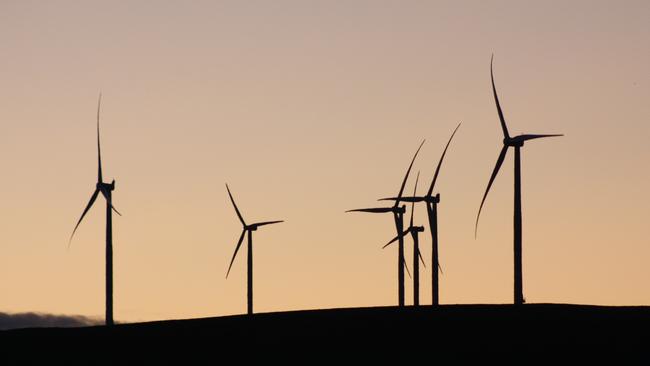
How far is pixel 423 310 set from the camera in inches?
5015

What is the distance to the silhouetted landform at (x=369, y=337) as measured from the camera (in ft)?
362

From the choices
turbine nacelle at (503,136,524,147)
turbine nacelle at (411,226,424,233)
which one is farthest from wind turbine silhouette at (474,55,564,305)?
turbine nacelle at (411,226,424,233)

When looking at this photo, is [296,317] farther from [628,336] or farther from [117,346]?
[628,336]

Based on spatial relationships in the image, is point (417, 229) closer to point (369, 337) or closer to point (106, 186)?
point (106, 186)

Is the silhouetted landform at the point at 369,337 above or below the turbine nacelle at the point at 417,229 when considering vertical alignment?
below

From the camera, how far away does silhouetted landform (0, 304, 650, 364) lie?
110250 mm

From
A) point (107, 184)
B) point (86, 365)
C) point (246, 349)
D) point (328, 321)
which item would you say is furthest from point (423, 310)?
point (107, 184)

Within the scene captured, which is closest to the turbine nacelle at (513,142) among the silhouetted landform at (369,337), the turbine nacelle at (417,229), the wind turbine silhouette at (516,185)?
the wind turbine silhouette at (516,185)

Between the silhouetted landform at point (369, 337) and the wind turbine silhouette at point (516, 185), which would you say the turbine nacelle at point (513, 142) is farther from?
the silhouetted landform at point (369, 337)

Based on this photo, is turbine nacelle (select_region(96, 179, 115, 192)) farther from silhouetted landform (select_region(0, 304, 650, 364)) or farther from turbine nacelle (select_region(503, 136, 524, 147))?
turbine nacelle (select_region(503, 136, 524, 147))

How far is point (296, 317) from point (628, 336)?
2760 cm

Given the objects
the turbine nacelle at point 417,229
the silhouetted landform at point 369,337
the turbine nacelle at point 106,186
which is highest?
the turbine nacelle at point 106,186

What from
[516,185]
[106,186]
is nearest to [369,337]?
[516,185]

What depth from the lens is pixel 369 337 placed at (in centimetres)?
11750
